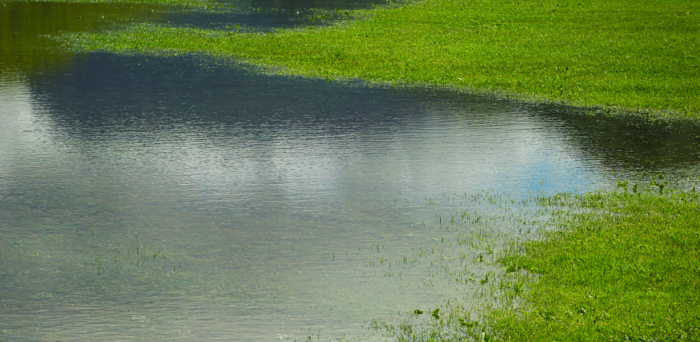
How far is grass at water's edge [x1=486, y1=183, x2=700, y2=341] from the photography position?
10.9 metres

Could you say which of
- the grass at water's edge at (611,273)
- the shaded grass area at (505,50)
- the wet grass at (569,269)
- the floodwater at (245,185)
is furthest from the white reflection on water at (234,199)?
the shaded grass area at (505,50)

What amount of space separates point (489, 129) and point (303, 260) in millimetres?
12840

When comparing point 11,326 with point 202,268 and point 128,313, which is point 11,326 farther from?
point 202,268

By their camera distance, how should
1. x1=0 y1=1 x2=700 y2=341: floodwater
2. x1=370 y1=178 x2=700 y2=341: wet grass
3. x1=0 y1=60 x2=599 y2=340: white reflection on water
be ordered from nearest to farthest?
x1=370 y1=178 x2=700 y2=341: wet grass → x1=0 y1=60 x2=599 y2=340: white reflection on water → x1=0 y1=1 x2=700 y2=341: floodwater

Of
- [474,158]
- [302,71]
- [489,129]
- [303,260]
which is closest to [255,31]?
[302,71]

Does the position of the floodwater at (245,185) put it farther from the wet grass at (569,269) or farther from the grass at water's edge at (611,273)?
the grass at water's edge at (611,273)

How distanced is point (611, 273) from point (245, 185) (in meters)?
9.36

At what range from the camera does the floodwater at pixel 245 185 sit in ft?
39.3

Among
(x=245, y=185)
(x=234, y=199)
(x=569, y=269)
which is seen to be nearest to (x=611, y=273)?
(x=569, y=269)

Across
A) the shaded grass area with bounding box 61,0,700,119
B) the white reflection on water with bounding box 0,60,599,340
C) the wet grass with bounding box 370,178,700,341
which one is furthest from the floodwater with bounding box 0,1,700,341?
the shaded grass area with bounding box 61,0,700,119

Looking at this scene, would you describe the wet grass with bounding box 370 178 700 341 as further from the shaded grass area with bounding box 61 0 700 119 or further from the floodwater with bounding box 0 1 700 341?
the shaded grass area with bounding box 61 0 700 119

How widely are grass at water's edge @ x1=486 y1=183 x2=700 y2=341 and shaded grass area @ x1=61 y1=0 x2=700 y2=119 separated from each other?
Answer: 1294cm

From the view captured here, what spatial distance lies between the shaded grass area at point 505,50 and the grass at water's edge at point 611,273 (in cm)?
1294

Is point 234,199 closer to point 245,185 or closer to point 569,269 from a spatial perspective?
point 245,185
